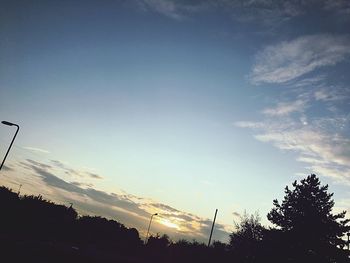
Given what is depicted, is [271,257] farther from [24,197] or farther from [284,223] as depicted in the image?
[24,197]

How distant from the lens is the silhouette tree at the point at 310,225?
3288cm

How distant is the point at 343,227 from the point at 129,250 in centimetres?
2874

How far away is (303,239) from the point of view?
3344 cm

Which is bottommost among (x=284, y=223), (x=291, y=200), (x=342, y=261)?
(x=342, y=261)

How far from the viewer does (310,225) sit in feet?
111

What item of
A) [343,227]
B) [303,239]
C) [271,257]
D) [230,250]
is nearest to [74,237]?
[230,250]

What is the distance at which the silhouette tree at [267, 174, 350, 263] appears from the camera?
3288 centimetres

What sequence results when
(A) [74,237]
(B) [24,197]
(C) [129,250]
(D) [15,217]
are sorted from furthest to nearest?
(C) [129,250] < (A) [74,237] < (B) [24,197] < (D) [15,217]

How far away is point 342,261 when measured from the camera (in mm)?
32750

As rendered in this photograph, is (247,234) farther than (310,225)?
Yes

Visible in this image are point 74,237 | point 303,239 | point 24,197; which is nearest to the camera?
point 303,239

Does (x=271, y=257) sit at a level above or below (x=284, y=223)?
below

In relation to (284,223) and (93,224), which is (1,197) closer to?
(93,224)

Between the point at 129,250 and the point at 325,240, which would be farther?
the point at 129,250
